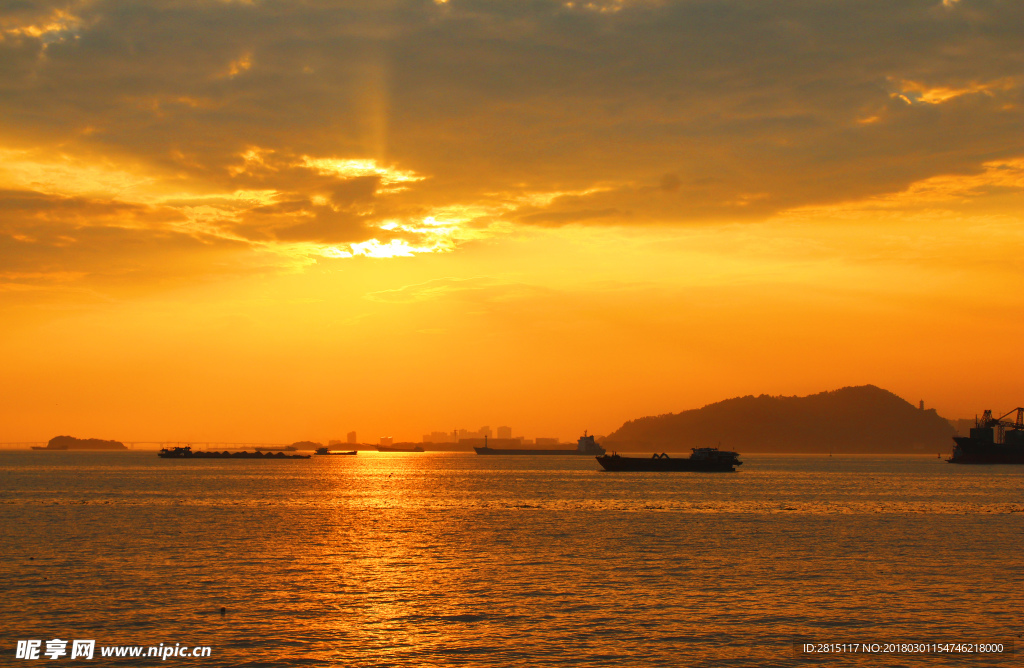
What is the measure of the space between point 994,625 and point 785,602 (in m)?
8.62

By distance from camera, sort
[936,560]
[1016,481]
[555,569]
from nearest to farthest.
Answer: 1. [555,569]
2. [936,560]
3. [1016,481]

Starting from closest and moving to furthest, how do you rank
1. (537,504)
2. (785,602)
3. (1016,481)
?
(785,602) < (537,504) < (1016,481)

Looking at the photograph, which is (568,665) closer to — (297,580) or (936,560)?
(297,580)

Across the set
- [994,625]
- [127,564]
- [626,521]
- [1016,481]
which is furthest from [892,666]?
[1016,481]

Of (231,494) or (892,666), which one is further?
(231,494)

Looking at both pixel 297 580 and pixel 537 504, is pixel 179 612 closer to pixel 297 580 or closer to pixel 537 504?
pixel 297 580

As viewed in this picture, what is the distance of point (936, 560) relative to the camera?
2208 inches

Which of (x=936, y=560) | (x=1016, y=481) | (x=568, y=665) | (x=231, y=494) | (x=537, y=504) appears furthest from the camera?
(x=1016, y=481)

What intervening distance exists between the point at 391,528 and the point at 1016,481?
14991 centimetres

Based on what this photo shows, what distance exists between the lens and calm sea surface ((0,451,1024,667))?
3338 cm

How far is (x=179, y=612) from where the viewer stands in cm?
3838

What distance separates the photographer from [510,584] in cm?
4612

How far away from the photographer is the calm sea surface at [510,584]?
3338 cm

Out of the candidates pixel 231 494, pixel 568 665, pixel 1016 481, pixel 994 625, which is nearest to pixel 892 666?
pixel 994 625
